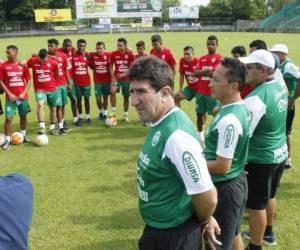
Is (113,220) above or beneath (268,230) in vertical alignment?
beneath

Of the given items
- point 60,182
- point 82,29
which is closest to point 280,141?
point 60,182

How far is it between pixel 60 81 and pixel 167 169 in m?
8.39

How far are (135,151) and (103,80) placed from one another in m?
3.50

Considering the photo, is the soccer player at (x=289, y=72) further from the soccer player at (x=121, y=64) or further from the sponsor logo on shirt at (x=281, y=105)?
the soccer player at (x=121, y=64)

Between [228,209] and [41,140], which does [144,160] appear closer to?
[228,209]

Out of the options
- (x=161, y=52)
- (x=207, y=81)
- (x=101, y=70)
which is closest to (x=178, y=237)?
(x=207, y=81)

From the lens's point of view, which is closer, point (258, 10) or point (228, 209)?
point (228, 209)

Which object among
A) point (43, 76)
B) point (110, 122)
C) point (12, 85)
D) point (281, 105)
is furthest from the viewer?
point (110, 122)

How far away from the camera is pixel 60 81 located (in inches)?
411

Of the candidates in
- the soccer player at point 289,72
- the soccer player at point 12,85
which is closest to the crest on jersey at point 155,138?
the soccer player at point 289,72

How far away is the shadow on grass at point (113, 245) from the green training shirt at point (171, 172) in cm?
216

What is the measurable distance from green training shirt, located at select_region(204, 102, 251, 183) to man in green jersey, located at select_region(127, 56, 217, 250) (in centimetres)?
76

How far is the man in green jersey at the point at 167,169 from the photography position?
2.47 meters

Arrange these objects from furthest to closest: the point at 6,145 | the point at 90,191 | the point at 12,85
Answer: the point at 12,85 → the point at 6,145 → the point at 90,191
